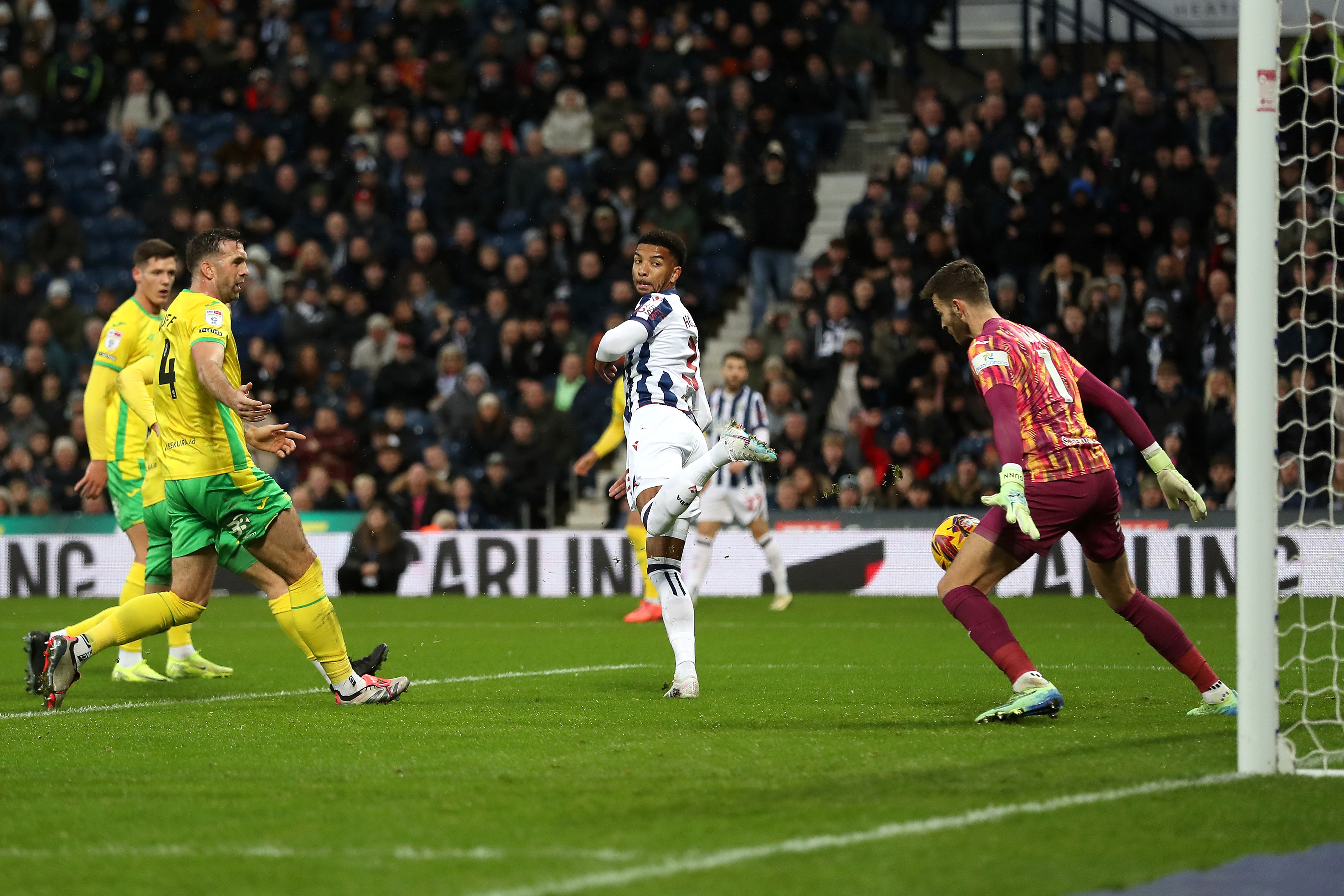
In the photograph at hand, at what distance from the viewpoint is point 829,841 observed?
4.72m

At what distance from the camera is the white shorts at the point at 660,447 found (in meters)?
8.62

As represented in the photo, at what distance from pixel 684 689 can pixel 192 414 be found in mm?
2943

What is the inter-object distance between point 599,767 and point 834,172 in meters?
18.3

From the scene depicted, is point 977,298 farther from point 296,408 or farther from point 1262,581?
point 296,408

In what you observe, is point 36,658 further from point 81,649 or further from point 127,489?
point 127,489

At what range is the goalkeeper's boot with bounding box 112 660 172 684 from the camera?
33.5 feet

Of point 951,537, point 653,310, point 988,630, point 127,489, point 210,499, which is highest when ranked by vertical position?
point 653,310

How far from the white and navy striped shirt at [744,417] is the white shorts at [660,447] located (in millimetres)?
6524

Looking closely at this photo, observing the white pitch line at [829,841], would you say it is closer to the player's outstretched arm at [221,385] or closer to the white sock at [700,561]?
the player's outstretched arm at [221,385]

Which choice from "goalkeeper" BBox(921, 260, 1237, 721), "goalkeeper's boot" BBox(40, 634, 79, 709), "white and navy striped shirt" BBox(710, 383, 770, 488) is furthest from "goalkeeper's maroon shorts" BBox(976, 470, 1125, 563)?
"white and navy striped shirt" BBox(710, 383, 770, 488)

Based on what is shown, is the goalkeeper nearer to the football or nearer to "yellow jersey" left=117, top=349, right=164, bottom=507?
the football

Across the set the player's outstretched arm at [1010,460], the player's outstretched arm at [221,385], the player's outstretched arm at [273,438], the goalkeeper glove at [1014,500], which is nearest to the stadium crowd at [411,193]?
the player's outstretched arm at [273,438]

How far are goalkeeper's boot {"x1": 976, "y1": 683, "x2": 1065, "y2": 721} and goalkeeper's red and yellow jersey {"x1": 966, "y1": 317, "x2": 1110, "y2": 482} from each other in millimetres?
945

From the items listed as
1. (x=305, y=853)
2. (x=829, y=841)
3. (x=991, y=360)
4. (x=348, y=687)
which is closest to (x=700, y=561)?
(x=348, y=687)
